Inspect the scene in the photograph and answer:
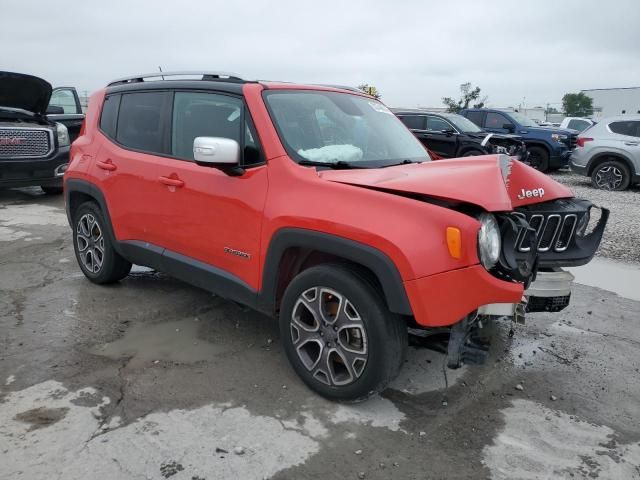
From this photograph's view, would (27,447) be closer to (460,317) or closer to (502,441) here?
(460,317)

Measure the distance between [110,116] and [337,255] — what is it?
2.81 metres

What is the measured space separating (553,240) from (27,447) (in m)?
3.00

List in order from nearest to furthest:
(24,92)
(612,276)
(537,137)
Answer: (612,276), (24,92), (537,137)

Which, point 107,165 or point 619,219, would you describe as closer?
point 107,165

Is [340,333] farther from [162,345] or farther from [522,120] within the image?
[522,120]

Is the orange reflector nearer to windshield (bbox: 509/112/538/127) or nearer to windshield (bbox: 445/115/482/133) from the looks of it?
windshield (bbox: 445/115/482/133)

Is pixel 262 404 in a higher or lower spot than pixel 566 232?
lower

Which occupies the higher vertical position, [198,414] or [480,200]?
[480,200]

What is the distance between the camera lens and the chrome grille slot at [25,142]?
8586 millimetres

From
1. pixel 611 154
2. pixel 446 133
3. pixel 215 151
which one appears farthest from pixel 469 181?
pixel 611 154

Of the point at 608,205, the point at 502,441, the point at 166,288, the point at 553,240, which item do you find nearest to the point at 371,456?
the point at 502,441

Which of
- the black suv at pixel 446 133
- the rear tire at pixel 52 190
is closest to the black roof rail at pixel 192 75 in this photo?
the rear tire at pixel 52 190

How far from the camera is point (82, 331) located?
394 cm

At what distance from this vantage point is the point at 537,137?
14.3 metres
